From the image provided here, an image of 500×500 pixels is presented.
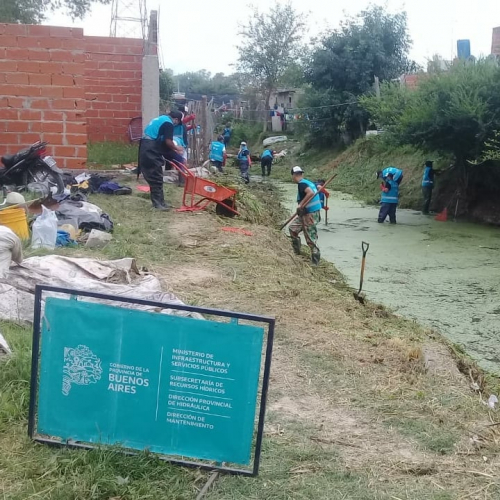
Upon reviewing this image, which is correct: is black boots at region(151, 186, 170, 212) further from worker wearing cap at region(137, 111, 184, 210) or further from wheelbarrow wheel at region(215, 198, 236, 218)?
wheelbarrow wheel at region(215, 198, 236, 218)

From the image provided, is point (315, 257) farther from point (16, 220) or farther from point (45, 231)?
point (16, 220)

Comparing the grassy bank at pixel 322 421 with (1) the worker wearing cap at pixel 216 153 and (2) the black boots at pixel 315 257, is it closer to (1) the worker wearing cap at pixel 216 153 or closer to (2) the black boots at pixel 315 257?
(2) the black boots at pixel 315 257

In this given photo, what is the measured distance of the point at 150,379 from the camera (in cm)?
295

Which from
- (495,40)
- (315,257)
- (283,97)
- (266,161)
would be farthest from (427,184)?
(283,97)

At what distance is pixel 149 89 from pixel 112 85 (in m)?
1.19

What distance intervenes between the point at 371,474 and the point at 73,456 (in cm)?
144

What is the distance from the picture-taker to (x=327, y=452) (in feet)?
11.4

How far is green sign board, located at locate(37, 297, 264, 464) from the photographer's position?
288 cm

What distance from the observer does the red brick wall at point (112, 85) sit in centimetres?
1406

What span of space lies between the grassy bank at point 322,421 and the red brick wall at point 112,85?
24.8ft

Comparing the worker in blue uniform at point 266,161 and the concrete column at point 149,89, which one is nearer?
the concrete column at point 149,89

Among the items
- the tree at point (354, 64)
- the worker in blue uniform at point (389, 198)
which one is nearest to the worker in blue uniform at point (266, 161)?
the tree at point (354, 64)

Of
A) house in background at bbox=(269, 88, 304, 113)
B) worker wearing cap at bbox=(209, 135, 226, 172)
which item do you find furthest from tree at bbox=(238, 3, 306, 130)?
worker wearing cap at bbox=(209, 135, 226, 172)

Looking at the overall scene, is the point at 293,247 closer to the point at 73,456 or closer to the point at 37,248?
the point at 37,248
